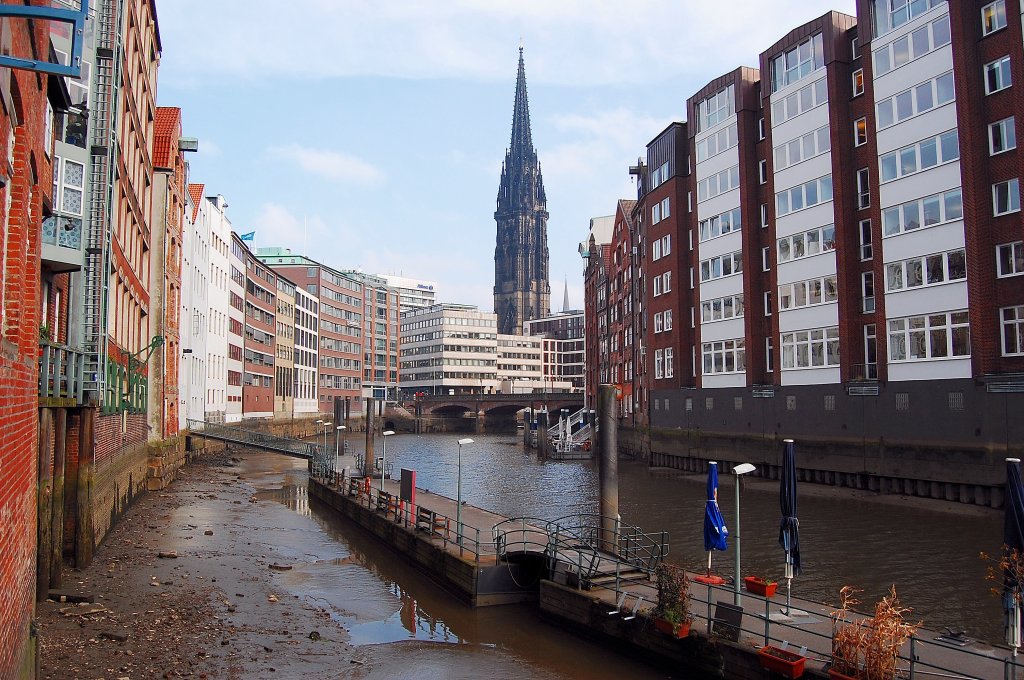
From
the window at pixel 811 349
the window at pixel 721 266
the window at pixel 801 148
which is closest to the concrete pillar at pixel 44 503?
the window at pixel 811 349

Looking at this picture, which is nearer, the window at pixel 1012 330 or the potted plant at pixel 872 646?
the potted plant at pixel 872 646

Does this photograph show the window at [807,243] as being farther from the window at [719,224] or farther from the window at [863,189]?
the window at [719,224]

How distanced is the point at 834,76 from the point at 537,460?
149ft

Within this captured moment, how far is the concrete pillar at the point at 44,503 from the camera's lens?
57.4 ft

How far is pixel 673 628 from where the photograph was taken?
16656mm

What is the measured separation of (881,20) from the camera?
44062 millimetres

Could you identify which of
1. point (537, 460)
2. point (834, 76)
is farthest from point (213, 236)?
point (834, 76)

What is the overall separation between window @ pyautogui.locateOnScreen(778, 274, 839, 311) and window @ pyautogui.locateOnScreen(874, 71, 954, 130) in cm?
917

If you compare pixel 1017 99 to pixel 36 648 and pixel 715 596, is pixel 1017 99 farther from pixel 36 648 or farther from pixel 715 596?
pixel 36 648

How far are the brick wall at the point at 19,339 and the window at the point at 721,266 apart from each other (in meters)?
49.7

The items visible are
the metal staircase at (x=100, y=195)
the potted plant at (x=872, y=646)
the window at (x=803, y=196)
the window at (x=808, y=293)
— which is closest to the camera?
the potted plant at (x=872, y=646)

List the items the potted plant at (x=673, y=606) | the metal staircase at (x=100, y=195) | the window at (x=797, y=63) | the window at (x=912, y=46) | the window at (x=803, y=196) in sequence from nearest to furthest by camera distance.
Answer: the potted plant at (x=673, y=606) < the metal staircase at (x=100, y=195) < the window at (x=912, y=46) < the window at (x=803, y=196) < the window at (x=797, y=63)

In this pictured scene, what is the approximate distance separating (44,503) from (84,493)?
5.67 meters

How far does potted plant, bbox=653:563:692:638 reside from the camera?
16.6m
